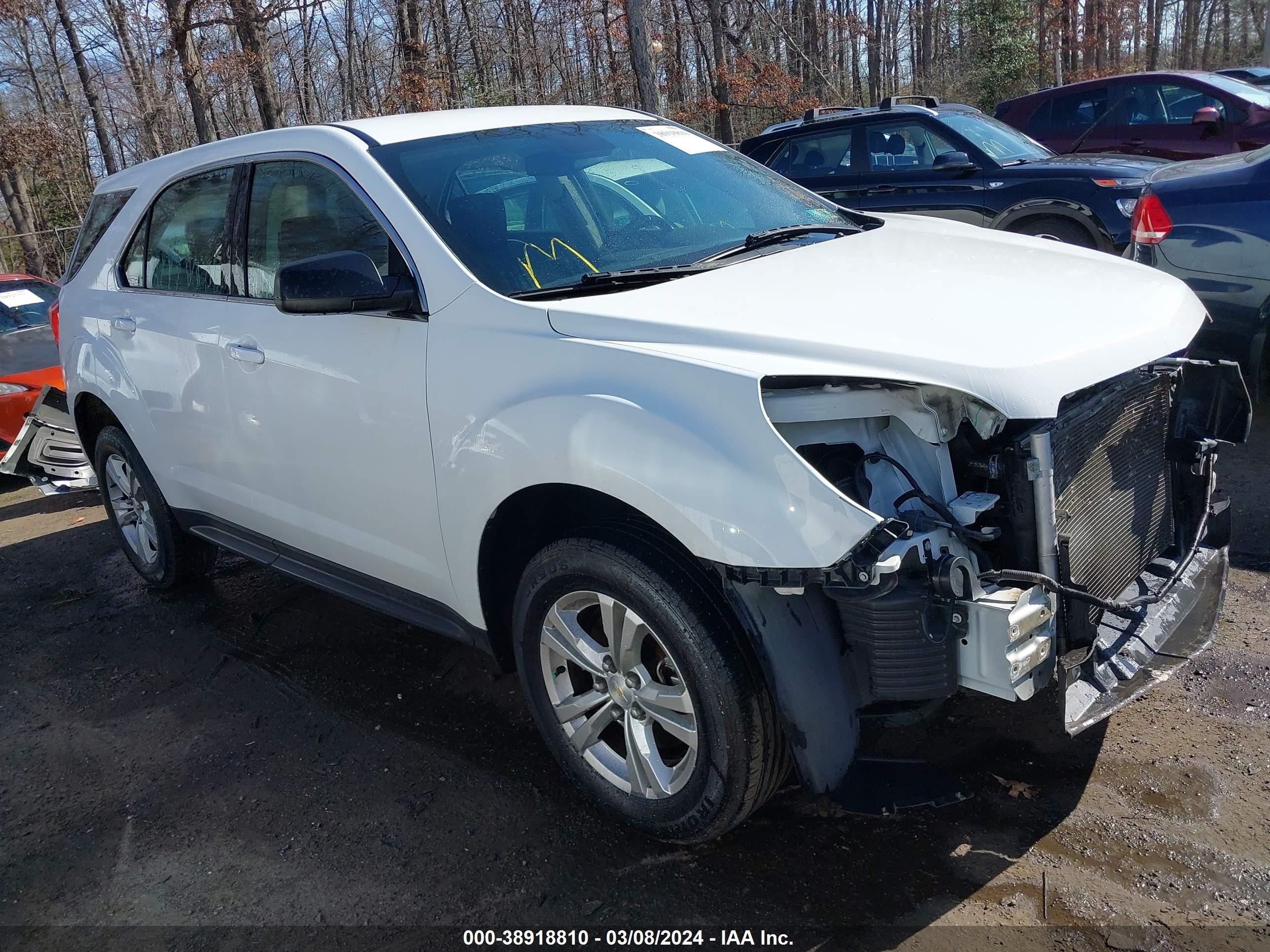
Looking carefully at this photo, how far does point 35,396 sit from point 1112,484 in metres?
7.89

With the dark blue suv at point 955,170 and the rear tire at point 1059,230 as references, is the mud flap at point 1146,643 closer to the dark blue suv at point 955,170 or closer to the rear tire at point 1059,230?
the dark blue suv at point 955,170

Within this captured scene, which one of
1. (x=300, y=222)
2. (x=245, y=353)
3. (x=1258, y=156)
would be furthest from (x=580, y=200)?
(x=1258, y=156)

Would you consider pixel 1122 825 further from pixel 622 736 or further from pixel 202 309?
pixel 202 309

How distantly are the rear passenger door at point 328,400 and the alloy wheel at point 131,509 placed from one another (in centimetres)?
135

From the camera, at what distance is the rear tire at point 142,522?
4.92 metres

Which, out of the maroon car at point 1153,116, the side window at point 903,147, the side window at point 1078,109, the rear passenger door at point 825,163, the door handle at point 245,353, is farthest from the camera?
the side window at point 1078,109

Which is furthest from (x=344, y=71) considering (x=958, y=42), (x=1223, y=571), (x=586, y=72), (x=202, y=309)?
(x=1223, y=571)

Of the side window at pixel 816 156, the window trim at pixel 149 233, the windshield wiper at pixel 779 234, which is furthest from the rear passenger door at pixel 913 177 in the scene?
the window trim at pixel 149 233

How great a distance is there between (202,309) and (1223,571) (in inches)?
146

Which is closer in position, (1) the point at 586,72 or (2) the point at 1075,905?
(2) the point at 1075,905

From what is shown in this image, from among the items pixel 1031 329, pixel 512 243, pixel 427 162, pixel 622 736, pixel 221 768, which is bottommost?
pixel 221 768

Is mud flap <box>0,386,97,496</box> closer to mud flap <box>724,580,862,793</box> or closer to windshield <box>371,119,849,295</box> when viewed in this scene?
windshield <box>371,119,849,295</box>

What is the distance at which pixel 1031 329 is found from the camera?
2.49 meters

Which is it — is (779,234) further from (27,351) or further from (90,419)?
(27,351)
